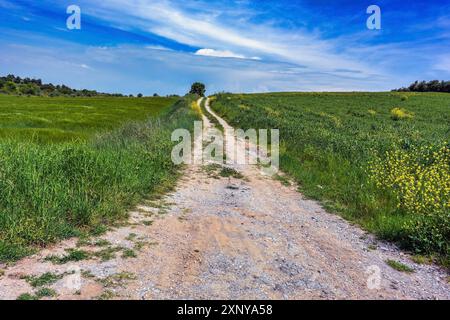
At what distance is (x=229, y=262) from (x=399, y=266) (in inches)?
106

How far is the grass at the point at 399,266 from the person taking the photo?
5441 millimetres

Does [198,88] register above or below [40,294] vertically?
above

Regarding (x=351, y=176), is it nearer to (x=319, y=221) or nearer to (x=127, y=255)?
(x=319, y=221)

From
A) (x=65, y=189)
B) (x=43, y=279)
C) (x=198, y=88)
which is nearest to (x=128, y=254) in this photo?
(x=43, y=279)

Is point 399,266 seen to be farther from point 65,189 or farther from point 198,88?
point 198,88

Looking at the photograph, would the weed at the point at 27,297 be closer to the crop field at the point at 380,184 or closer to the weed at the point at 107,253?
the weed at the point at 107,253

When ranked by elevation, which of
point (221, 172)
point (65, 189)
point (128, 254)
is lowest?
point (128, 254)

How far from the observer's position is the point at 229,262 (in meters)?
5.38

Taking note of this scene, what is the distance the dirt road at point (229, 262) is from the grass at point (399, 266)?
97 mm

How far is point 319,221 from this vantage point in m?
7.63

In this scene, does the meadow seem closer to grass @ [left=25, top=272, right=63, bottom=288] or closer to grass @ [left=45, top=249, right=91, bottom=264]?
grass @ [left=45, top=249, right=91, bottom=264]

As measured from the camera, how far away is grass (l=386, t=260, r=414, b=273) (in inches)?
214

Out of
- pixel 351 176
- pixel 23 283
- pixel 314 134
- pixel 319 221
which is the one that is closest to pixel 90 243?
pixel 23 283
